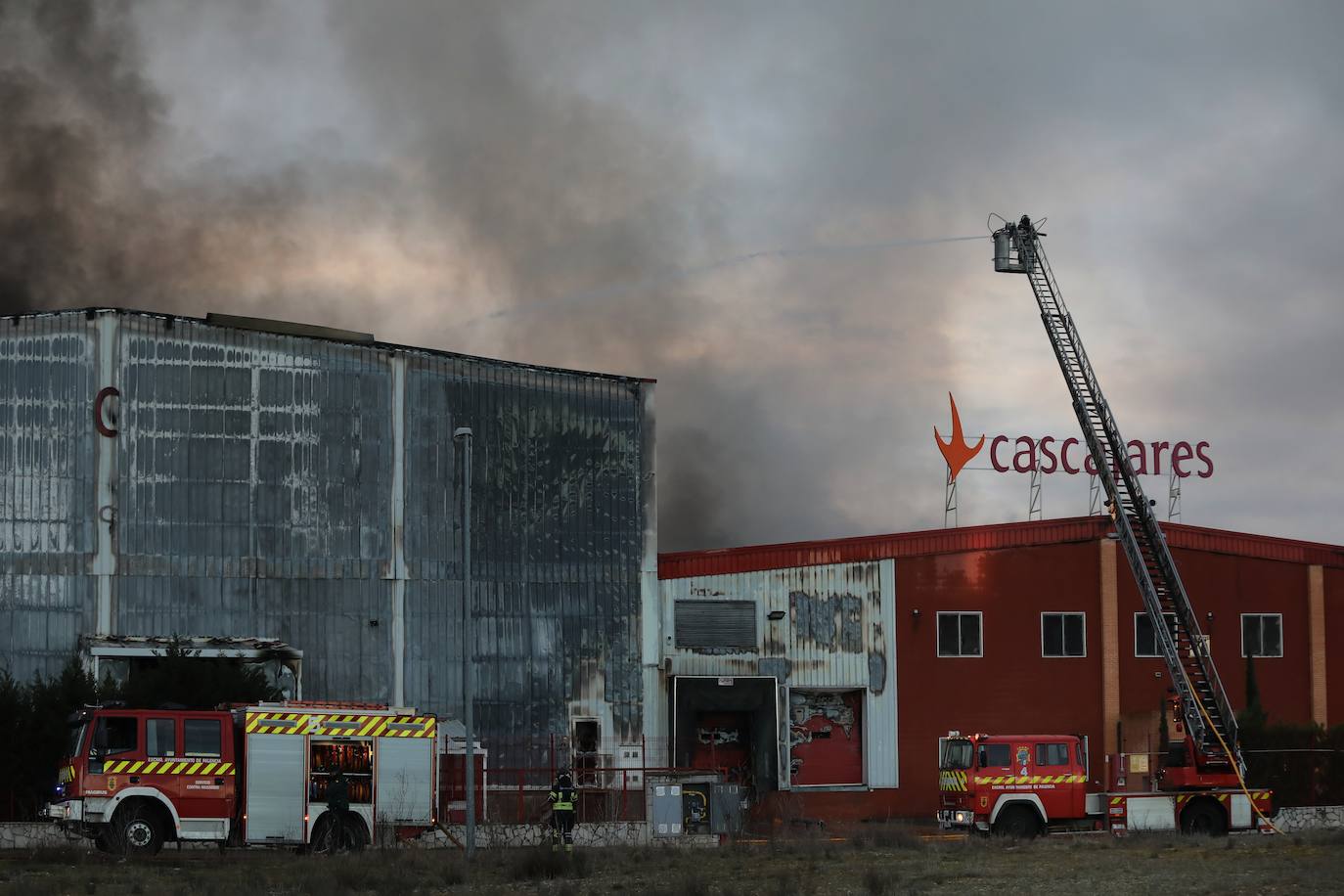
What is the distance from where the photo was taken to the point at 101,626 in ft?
125

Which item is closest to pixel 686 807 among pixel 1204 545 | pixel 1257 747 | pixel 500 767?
pixel 500 767

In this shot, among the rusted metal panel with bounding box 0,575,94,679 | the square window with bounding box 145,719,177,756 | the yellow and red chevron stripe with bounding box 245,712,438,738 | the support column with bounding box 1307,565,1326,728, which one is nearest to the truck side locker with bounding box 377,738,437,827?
the yellow and red chevron stripe with bounding box 245,712,438,738

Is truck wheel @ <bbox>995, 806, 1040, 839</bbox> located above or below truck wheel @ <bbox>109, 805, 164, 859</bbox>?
below

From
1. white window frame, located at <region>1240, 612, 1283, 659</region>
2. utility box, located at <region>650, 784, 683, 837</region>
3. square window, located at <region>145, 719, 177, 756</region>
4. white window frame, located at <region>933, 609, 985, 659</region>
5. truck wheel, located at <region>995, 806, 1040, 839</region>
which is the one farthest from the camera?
white window frame, located at <region>1240, 612, 1283, 659</region>

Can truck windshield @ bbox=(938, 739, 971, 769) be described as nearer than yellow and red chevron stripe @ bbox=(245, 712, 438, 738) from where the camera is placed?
No

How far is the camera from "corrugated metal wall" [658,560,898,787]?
43.7m

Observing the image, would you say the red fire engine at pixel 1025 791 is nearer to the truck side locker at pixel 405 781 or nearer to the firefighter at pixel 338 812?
the truck side locker at pixel 405 781

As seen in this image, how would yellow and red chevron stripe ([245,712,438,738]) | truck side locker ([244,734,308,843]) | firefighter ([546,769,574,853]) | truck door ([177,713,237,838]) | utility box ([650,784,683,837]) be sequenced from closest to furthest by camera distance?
1. truck door ([177,713,237,838])
2. truck side locker ([244,734,308,843])
3. yellow and red chevron stripe ([245,712,438,738])
4. firefighter ([546,769,574,853])
5. utility box ([650,784,683,837])

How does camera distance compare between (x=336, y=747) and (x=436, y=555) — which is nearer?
(x=336, y=747)

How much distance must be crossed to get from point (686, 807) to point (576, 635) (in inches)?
245

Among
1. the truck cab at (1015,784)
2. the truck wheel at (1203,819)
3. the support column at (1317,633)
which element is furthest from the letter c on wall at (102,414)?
the support column at (1317,633)

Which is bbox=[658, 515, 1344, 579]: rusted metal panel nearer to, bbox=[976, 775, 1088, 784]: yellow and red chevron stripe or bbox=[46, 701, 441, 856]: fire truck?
bbox=[976, 775, 1088, 784]: yellow and red chevron stripe

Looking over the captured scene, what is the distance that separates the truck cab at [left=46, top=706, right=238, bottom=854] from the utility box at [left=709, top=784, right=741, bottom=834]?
1179 cm

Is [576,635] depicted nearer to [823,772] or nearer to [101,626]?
[823,772]
